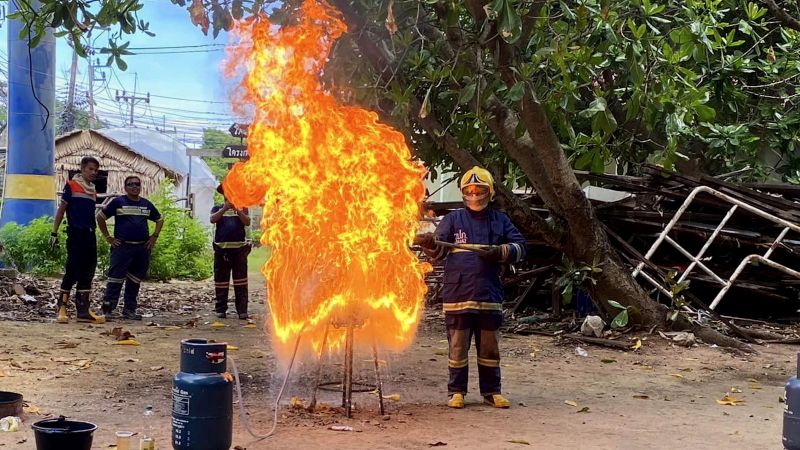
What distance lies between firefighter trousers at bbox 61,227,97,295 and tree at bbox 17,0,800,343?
13.2 ft

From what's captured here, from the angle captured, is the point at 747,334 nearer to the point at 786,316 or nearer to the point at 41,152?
the point at 786,316

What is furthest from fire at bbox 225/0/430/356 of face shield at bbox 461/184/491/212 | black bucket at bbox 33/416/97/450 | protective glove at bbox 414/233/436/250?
black bucket at bbox 33/416/97/450

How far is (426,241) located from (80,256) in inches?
220

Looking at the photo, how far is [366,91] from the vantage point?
27.6ft

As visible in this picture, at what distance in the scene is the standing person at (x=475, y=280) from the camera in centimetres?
620

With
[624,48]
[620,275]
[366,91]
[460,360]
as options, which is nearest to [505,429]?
[460,360]

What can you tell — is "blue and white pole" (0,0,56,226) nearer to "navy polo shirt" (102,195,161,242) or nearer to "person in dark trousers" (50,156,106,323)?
"navy polo shirt" (102,195,161,242)

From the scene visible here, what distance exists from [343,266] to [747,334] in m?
6.36

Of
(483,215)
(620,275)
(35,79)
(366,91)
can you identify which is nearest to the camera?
(483,215)

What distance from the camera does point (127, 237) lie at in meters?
10.4

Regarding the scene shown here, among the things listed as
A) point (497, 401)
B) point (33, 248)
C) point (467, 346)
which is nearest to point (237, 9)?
point (467, 346)

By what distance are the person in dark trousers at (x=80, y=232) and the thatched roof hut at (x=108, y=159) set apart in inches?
653

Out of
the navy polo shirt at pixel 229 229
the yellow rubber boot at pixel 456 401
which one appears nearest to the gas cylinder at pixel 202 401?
the yellow rubber boot at pixel 456 401

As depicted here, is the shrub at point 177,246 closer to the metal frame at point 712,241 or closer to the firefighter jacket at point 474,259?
the metal frame at point 712,241
